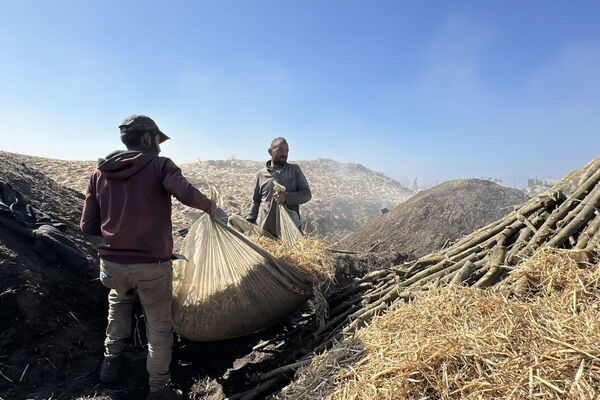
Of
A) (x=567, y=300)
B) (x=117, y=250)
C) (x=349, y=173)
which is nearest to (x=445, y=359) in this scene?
(x=567, y=300)

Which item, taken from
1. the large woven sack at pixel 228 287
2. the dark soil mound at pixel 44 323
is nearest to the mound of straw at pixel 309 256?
the large woven sack at pixel 228 287

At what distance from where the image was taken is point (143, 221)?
2604mm

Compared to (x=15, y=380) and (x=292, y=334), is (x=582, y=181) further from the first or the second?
(x=15, y=380)

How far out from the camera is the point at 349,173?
76.1 ft

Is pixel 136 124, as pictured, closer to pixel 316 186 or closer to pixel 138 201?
pixel 138 201

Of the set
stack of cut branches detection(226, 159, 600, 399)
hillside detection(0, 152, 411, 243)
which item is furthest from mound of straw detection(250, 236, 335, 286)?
hillside detection(0, 152, 411, 243)

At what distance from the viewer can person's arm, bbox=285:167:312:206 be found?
4.06 metres

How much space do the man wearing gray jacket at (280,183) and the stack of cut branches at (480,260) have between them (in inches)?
47.2

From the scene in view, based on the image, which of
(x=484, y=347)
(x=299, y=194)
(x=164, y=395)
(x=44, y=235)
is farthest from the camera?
(x=299, y=194)

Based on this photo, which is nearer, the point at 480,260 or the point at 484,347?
the point at 484,347

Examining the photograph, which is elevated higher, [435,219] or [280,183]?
[280,183]

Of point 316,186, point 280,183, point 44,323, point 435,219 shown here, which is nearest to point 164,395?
point 44,323

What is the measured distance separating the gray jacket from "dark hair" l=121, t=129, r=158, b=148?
1676mm

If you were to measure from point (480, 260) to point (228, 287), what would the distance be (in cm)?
172
